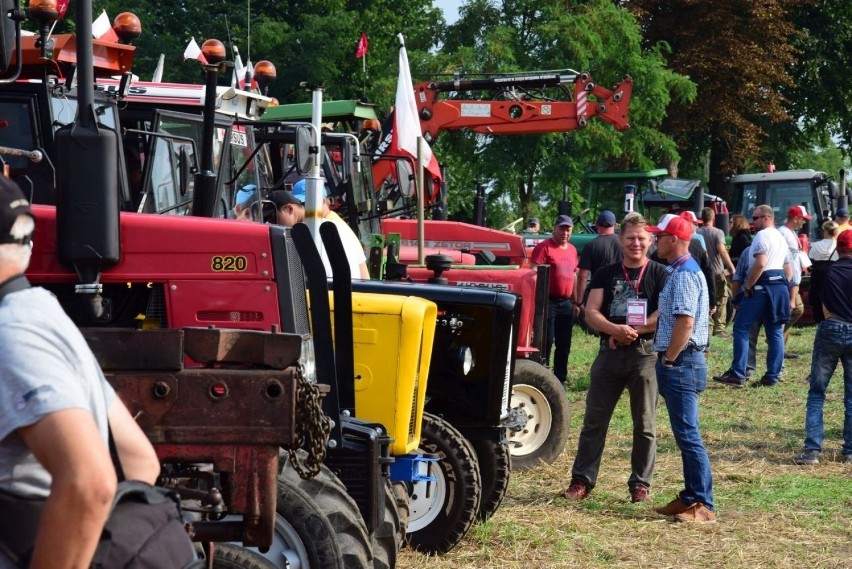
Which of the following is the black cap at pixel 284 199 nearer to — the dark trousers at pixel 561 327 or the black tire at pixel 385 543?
the black tire at pixel 385 543

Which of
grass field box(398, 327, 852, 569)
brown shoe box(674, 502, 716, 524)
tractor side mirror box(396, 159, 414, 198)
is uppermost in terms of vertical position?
tractor side mirror box(396, 159, 414, 198)

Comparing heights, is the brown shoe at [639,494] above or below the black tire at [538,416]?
below

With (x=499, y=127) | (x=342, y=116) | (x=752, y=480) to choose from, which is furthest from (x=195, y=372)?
(x=499, y=127)

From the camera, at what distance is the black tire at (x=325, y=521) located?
4.41 meters

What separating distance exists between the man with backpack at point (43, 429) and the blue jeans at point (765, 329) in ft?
37.4

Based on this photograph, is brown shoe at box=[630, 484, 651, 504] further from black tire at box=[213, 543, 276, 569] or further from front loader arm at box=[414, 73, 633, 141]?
front loader arm at box=[414, 73, 633, 141]

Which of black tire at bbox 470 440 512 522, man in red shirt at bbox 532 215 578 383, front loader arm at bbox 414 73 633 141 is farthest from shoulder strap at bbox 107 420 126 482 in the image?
front loader arm at bbox 414 73 633 141

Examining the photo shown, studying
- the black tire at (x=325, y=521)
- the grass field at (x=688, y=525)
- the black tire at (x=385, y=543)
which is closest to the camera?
the black tire at (x=325, y=521)

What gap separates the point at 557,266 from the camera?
41.5 ft

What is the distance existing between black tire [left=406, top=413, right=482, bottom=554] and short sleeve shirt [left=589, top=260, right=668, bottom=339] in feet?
5.61

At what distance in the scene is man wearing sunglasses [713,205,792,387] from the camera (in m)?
13.1

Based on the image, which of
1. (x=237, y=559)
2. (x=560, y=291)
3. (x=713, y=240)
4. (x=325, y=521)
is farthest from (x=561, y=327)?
(x=237, y=559)

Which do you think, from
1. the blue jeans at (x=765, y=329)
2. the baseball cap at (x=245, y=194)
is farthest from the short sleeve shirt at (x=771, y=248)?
the baseball cap at (x=245, y=194)

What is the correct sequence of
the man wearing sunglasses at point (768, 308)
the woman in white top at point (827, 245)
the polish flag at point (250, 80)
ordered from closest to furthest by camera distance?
the polish flag at point (250, 80)
the man wearing sunglasses at point (768, 308)
the woman in white top at point (827, 245)
